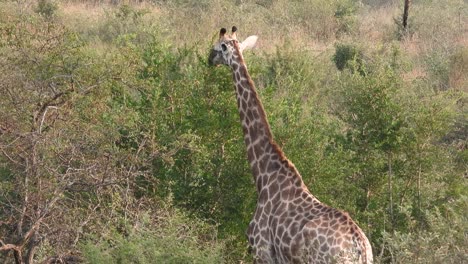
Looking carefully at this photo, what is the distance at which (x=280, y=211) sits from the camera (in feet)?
23.3

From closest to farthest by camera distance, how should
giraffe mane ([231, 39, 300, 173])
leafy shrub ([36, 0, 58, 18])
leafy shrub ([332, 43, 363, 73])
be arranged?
giraffe mane ([231, 39, 300, 173])
leafy shrub ([332, 43, 363, 73])
leafy shrub ([36, 0, 58, 18])

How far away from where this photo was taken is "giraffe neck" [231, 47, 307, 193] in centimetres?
731

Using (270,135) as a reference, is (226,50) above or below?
above

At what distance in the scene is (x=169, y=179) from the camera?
8375 mm

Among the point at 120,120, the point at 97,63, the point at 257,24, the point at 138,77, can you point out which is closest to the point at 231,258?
the point at 120,120

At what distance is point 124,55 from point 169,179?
1515mm

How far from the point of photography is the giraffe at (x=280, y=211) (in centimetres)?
651

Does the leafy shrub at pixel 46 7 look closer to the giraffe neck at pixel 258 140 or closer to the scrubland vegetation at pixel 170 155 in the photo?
the scrubland vegetation at pixel 170 155

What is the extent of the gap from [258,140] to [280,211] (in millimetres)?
666

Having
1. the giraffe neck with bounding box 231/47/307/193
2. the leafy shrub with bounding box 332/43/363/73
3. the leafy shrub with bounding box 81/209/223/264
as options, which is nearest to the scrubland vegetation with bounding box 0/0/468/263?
the leafy shrub with bounding box 81/209/223/264

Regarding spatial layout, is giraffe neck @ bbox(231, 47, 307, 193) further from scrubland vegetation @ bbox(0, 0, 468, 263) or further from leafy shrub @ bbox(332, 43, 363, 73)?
leafy shrub @ bbox(332, 43, 363, 73)

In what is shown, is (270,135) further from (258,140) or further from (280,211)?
(280,211)

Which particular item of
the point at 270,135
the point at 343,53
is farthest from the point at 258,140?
the point at 343,53

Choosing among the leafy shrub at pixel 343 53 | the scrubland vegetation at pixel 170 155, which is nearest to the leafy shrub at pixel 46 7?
the leafy shrub at pixel 343 53
